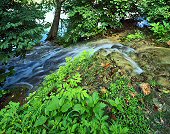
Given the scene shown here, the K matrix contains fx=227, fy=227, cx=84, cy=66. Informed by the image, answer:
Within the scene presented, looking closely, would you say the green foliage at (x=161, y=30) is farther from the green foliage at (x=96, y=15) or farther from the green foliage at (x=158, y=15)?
the green foliage at (x=96, y=15)

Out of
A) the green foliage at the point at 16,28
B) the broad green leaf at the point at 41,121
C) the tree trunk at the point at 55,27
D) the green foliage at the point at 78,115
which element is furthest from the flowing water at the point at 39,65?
the broad green leaf at the point at 41,121

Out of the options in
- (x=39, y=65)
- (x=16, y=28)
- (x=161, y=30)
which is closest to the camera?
(x=16, y=28)

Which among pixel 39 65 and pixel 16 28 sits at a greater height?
pixel 16 28

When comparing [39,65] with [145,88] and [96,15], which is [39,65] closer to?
[96,15]

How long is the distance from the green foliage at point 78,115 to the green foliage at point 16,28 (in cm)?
223

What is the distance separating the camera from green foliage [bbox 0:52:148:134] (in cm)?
274

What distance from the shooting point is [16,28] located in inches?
222

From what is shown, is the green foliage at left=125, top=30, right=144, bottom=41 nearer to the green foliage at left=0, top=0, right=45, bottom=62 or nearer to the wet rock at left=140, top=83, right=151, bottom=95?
the green foliage at left=0, top=0, right=45, bottom=62

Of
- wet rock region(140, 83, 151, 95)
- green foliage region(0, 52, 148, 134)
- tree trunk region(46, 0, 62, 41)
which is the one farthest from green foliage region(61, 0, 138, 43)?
green foliage region(0, 52, 148, 134)

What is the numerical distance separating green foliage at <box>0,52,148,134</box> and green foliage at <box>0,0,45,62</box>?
223 centimetres

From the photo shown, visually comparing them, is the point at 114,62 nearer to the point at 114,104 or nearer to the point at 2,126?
the point at 114,104

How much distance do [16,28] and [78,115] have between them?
3.55 meters

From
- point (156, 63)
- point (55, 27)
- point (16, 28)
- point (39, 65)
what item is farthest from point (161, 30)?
point (55, 27)

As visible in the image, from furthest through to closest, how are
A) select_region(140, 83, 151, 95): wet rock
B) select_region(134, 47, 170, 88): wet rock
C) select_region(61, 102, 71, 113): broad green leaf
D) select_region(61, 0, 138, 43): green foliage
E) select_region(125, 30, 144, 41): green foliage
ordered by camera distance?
select_region(61, 0, 138, 43): green foliage → select_region(125, 30, 144, 41): green foliage → select_region(134, 47, 170, 88): wet rock → select_region(140, 83, 151, 95): wet rock → select_region(61, 102, 71, 113): broad green leaf
